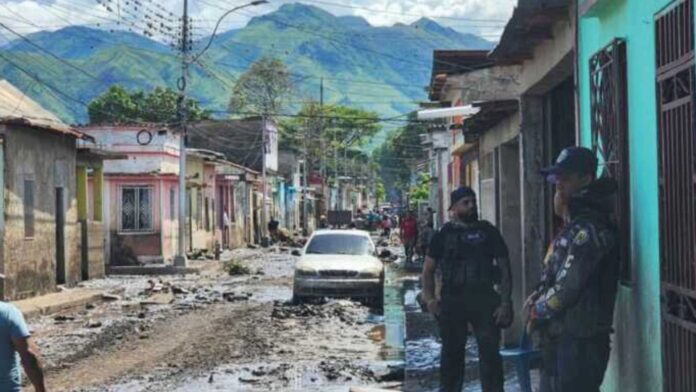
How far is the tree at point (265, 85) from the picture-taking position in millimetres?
75938

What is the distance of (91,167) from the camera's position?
31.9 metres

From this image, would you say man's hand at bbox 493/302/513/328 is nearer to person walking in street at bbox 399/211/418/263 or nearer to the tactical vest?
the tactical vest

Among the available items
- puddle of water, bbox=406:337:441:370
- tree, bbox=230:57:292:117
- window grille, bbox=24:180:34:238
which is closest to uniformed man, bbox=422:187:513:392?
puddle of water, bbox=406:337:441:370

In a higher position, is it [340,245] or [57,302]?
[340,245]

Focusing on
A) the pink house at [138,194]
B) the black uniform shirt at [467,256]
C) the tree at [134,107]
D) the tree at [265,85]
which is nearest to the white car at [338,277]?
the black uniform shirt at [467,256]

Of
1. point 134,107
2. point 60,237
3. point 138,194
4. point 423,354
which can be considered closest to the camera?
point 423,354

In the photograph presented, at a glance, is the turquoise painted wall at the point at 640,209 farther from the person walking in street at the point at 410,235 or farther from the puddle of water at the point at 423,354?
the person walking in street at the point at 410,235

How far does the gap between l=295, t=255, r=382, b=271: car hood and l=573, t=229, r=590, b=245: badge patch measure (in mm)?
15390

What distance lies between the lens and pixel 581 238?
5.73m

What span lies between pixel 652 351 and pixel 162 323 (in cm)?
1365

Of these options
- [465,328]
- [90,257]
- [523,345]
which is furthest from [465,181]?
[523,345]

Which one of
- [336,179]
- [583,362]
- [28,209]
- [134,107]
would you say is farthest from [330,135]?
[583,362]

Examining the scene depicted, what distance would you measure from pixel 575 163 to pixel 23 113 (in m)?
20.0

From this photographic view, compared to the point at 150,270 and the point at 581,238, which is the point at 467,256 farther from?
the point at 150,270
